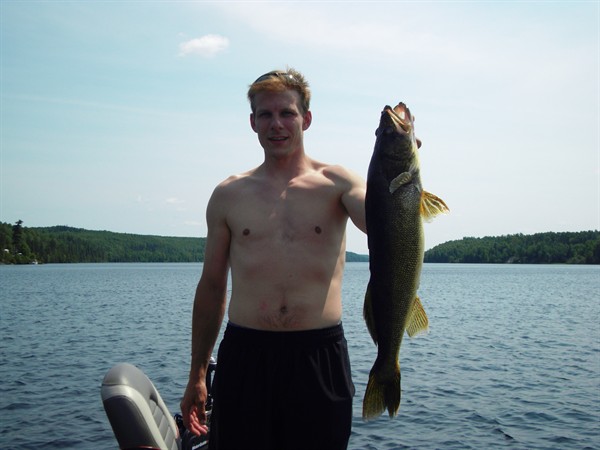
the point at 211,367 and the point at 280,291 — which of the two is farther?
the point at 211,367

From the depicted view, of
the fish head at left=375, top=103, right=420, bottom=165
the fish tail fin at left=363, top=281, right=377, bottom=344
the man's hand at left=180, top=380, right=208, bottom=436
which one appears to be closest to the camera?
the fish head at left=375, top=103, right=420, bottom=165

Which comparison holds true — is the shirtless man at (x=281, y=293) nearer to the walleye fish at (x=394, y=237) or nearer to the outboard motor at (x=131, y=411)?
the walleye fish at (x=394, y=237)

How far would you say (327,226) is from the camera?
12.6 feet

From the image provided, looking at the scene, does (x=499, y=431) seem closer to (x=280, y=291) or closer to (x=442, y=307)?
(x=280, y=291)

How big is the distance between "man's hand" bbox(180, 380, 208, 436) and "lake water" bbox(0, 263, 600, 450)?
8.04 metres

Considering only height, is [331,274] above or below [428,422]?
above

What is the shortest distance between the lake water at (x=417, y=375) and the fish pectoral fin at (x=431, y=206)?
31.2ft

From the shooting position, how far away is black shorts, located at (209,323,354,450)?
3.59 meters

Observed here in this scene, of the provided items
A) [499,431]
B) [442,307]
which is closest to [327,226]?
[499,431]

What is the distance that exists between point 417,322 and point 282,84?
5.55ft

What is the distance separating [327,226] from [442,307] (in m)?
38.0

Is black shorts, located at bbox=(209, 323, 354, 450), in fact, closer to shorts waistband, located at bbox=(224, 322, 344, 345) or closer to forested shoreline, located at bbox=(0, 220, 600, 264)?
shorts waistband, located at bbox=(224, 322, 344, 345)

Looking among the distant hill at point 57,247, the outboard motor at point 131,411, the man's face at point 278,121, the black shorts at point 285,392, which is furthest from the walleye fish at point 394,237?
the distant hill at point 57,247

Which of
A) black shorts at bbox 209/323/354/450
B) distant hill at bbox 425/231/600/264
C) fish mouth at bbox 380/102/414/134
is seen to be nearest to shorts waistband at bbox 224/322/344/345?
black shorts at bbox 209/323/354/450
